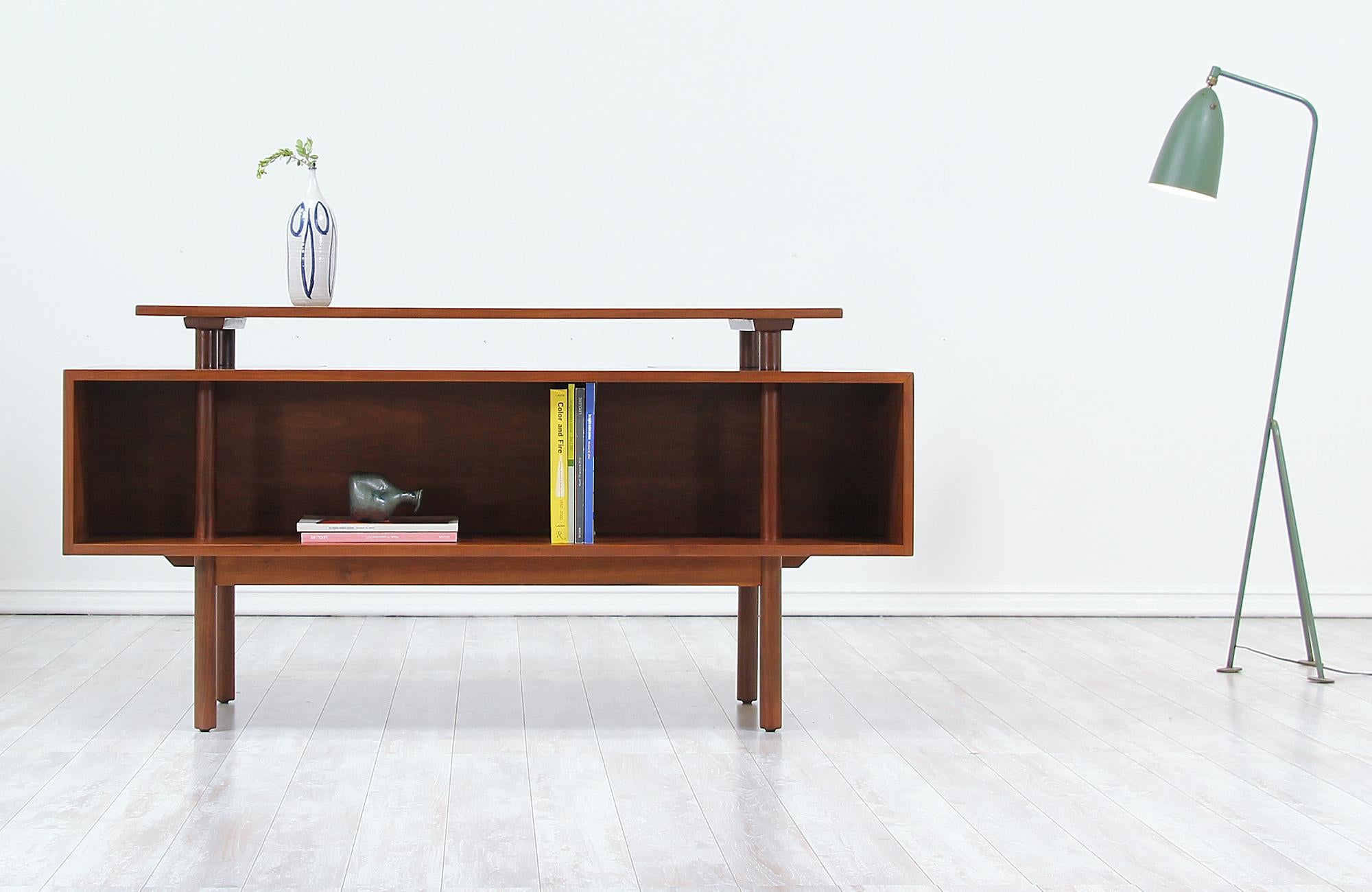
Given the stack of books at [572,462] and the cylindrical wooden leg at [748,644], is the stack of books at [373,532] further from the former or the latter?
the cylindrical wooden leg at [748,644]

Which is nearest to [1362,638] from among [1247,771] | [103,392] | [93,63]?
[1247,771]

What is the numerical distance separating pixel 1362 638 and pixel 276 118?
3759 mm

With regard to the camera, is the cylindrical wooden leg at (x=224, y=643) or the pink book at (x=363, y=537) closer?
the pink book at (x=363, y=537)

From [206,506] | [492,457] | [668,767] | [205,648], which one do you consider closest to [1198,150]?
[492,457]

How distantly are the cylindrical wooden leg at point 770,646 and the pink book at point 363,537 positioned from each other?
68 cm

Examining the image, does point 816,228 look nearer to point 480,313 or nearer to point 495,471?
point 495,471

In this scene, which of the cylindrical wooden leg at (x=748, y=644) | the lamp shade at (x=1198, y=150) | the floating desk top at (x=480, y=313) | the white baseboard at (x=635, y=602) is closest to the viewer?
the floating desk top at (x=480, y=313)

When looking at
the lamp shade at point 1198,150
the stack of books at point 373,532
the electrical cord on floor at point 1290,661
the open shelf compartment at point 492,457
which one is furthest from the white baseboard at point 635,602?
the lamp shade at point 1198,150

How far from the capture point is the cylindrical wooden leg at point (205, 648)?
2445mm

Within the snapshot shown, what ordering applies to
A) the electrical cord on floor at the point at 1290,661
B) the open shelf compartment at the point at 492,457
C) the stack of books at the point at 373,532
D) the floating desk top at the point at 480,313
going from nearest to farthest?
the floating desk top at the point at 480,313 → the stack of books at the point at 373,532 → the open shelf compartment at the point at 492,457 → the electrical cord on floor at the point at 1290,661

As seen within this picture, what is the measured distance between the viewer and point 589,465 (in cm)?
247

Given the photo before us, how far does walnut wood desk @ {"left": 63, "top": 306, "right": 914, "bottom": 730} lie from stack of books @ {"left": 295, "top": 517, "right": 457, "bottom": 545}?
24 mm

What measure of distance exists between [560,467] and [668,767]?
2.08ft

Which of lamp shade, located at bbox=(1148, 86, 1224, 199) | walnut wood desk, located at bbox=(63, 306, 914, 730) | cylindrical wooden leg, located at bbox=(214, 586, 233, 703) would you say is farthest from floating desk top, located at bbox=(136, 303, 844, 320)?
lamp shade, located at bbox=(1148, 86, 1224, 199)
